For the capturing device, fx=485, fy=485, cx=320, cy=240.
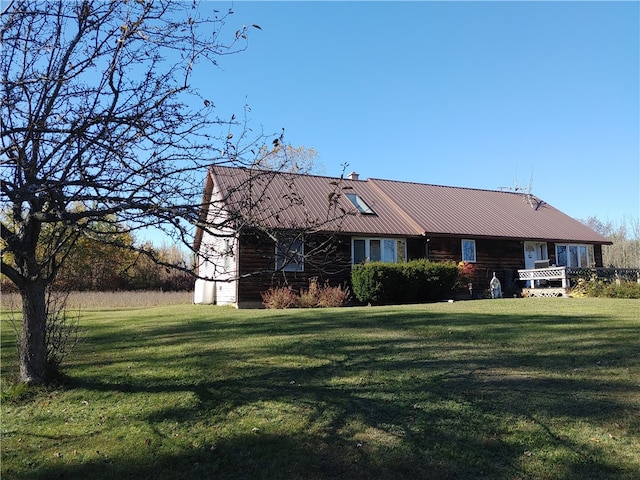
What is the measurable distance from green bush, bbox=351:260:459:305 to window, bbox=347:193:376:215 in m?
4.08

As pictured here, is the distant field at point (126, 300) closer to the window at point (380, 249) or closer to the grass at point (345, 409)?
the window at point (380, 249)

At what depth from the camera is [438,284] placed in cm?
1884

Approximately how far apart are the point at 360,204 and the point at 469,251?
18.5 ft

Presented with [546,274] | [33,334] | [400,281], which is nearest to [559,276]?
[546,274]

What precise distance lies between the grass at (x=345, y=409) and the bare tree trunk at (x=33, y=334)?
10.3 inches

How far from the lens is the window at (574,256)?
25859 mm

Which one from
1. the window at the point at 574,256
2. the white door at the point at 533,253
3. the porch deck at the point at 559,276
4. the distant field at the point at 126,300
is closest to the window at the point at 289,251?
the porch deck at the point at 559,276

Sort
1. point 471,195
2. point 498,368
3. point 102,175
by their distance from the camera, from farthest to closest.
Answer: point 471,195
point 498,368
point 102,175

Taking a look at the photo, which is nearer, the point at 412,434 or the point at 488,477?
the point at 488,477

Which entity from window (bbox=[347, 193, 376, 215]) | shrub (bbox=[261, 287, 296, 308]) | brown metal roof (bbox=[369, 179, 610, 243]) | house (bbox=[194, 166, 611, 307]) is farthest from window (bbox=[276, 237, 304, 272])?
brown metal roof (bbox=[369, 179, 610, 243])

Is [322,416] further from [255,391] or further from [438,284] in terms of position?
[438,284]

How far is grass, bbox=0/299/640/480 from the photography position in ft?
14.0

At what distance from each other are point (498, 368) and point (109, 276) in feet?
106

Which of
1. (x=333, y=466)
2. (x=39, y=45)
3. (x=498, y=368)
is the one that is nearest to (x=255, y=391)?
(x=333, y=466)
